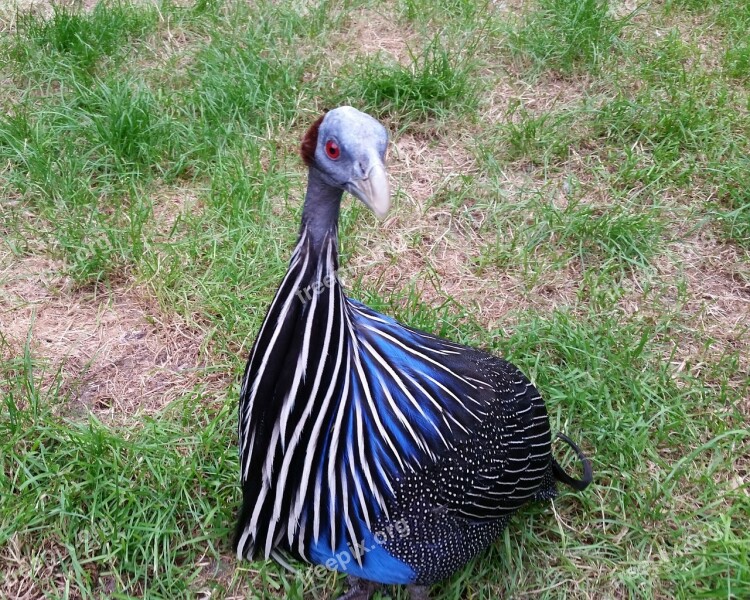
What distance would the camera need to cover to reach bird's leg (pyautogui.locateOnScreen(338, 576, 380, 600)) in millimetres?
1848

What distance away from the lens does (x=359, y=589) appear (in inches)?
73.2

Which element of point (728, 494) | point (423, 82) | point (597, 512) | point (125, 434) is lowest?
point (125, 434)

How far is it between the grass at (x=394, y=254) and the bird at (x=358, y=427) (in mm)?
376

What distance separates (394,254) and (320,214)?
1.35m

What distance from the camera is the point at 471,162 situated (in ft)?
10.0

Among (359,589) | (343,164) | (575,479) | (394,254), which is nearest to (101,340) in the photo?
(394,254)

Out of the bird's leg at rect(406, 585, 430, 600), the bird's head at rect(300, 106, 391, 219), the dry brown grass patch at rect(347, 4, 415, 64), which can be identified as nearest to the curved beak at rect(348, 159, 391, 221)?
the bird's head at rect(300, 106, 391, 219)

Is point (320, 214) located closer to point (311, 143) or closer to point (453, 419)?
point (311, 143)

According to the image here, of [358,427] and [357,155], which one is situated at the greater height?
[357,155]

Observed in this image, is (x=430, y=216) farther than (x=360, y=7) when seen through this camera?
No

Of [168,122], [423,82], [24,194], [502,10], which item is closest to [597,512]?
[423,82]

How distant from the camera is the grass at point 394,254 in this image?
1927mm

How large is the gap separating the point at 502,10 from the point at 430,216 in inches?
64.0

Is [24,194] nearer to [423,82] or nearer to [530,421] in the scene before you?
[423,82]
